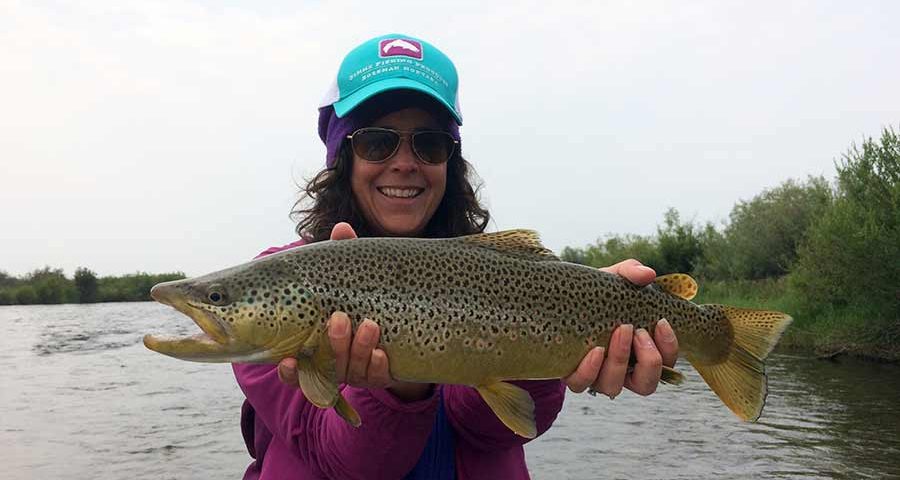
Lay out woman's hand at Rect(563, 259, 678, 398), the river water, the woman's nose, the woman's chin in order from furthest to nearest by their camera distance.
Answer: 1. the river water
2. the woman's chin
3. the woman's nose
4. woman's hand at Rect(563, 259, 678, 398)

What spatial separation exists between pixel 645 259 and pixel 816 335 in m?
25.7

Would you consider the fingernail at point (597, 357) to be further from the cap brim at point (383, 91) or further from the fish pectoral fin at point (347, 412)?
the cap brim at point (383, 91)

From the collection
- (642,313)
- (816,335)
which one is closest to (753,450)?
(642,313)

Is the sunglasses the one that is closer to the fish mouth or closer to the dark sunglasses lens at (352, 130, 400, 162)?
the dark sunglasses lens at (352, 130, 400, 162)

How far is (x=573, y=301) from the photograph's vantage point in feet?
10.5

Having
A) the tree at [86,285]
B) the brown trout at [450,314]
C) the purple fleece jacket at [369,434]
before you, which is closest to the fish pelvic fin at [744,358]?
the brown trout at [450,314]

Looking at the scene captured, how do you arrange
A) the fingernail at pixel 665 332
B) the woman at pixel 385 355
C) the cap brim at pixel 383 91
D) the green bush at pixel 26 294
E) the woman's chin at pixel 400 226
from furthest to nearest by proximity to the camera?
the green bush at pixel 26 294
the woman's chin at pixel 400 226
the cap brim at pixel 383 91
the fingernail at pixel 665 332
the woman at pixel 385 355

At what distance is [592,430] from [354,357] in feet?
43.6

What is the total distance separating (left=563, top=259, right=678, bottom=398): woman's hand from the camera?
3064 mm

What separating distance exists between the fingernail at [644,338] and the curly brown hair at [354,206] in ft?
3.92

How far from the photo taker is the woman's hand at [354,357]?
2.74 meters

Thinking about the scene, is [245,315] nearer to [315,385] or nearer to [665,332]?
[315,385]

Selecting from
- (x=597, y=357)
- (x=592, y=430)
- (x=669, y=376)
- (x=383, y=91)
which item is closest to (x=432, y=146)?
(x=383, y=91)

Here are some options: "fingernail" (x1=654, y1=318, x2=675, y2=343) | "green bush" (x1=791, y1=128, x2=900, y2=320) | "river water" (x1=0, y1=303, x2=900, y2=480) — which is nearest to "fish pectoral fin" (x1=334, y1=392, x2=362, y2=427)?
"fingernail" (x1=654, y1=318, x2=675, y2=343)
